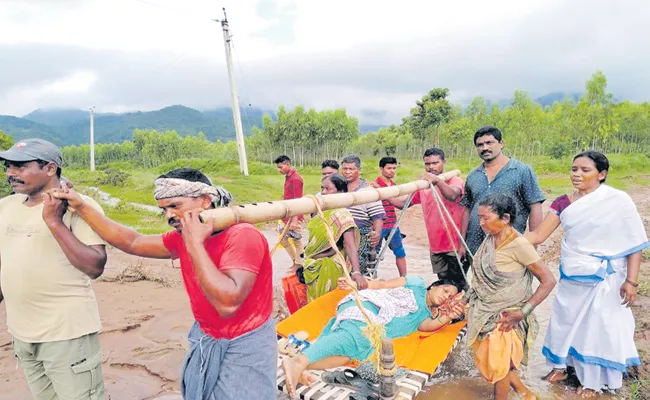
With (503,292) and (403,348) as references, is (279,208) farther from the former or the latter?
(403,348)

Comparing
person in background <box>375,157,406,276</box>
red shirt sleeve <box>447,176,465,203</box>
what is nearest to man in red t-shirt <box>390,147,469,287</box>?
red shirt sleeve <box>447,176,465,203</box>

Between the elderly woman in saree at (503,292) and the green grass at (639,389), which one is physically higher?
the elderly woman in saree at (503,292)

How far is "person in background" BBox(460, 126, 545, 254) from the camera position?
3514 millimetres

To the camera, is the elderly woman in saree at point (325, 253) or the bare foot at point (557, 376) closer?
the bare foot at point (557, 376)

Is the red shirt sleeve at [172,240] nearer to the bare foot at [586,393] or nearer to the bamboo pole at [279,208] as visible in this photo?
the bamboo pole at [279,208]

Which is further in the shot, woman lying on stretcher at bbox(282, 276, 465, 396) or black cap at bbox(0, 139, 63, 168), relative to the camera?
woman lying on stretcher at bbox(282, 276, 465, 396)

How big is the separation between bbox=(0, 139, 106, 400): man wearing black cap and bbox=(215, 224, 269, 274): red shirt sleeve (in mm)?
927

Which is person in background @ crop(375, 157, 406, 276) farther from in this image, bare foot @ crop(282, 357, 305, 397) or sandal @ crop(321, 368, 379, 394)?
bare foot @ crop(282, 357, 305, 397)

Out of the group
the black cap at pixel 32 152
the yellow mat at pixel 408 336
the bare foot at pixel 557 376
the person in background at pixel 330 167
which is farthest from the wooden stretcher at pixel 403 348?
the black cap at pixel 32 152

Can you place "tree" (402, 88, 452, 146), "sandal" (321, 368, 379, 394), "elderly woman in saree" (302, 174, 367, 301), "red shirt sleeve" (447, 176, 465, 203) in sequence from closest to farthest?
1. "sandal" (321, 368, 379, 394)
2. "elderly woman in saree" (302, 174, 367, 301)
3. "red shirt sleeve" (447, 176, 465, 203)
4. "tree" (402, 88, 452, 146)

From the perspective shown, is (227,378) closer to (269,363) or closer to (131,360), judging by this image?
(269,363)

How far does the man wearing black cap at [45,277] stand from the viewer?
211 cm

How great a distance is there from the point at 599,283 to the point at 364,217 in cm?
208

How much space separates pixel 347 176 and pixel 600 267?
95.9 inches
